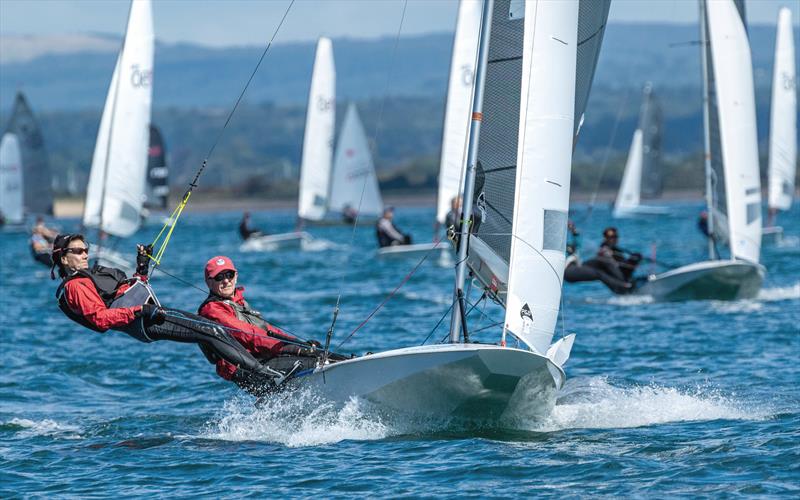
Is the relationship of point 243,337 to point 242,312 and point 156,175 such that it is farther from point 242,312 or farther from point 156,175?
point 156,175

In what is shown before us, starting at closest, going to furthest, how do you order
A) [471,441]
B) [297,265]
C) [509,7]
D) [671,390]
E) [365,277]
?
[471,441], [509,7], [671,390], [365,277], [297,265]

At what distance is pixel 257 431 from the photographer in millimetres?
9758

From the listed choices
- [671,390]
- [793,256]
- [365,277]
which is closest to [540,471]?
[671,390]

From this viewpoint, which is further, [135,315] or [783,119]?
[783,119]

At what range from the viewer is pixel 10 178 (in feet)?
159

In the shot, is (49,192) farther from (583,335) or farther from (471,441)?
(471,441)

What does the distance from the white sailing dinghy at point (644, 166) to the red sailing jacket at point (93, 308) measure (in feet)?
140

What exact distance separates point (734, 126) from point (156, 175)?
36.0m

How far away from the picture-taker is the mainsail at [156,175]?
49.1m

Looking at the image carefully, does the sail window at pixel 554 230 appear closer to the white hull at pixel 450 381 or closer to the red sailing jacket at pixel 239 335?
the white hull at pixel 450 381

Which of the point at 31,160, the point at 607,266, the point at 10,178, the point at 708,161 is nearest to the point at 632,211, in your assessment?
the point at 31,160

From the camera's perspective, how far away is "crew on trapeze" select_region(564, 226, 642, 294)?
60.0 feet

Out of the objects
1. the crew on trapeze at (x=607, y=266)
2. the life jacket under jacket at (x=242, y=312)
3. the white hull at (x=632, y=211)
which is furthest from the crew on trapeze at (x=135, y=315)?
the white hull at (x=632, y=211)

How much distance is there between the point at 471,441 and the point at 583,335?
667cm
